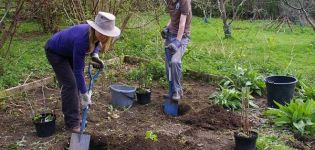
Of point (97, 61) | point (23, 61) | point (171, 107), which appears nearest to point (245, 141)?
point (171, 107)

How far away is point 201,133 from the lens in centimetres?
512

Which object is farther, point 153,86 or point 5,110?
point 153,86

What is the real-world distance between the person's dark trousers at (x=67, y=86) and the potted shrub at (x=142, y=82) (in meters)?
1.34

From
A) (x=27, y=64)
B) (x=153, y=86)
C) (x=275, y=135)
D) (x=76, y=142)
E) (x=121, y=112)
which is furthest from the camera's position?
(x=27, y=64)

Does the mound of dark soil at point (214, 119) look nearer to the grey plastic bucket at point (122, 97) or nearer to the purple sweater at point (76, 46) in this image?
the grey plastic bucket at point (122, 97)

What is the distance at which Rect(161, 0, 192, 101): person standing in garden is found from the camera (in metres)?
5.58

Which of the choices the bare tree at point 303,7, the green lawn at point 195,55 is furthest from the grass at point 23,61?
the bare tree at point 303,7

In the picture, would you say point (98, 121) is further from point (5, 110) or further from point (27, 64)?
point (27, 64)

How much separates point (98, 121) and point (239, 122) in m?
1.74

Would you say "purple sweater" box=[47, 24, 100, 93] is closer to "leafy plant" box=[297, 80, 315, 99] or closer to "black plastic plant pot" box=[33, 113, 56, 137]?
"black plastic plant pot" box=[33, 113, 56, 137]

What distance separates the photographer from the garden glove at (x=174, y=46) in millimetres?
5570

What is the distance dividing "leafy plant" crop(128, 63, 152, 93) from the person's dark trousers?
1.54 metres

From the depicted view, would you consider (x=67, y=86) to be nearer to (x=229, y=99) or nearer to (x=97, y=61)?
(x=97, y=61)

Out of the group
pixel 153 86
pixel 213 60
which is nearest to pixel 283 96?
pixel 153 86
